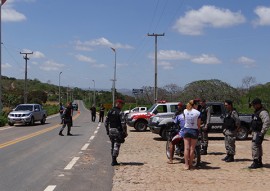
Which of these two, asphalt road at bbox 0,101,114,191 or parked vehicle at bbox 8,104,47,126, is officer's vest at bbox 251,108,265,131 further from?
parked vehicle at bbox 8,104,47,126

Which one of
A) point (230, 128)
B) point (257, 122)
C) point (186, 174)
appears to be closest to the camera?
point (186, 174)

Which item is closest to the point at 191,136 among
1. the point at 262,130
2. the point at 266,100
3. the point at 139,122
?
the point at 262,130

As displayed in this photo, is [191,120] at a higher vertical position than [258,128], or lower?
higher

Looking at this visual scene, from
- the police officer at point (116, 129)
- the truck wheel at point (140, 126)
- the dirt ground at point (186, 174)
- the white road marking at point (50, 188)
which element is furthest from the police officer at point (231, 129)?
the truck wheel at point (140, 126)

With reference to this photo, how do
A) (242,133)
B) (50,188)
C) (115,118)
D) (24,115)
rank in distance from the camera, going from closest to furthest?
(50,188) → (115,118) → (242,133) → (24,115)

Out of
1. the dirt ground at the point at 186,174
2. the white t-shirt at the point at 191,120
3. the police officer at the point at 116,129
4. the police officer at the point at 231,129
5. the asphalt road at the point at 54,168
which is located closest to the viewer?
the dirt ground at the point at 186,174

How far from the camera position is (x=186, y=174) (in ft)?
32.0

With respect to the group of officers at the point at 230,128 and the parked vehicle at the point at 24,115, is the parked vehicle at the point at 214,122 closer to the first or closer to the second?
the group of officers at the point at 230,128

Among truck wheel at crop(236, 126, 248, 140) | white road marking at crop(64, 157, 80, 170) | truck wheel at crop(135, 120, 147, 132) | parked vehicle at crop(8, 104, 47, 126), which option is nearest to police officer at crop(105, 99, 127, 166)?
white road marking at crop(64, 157, 80, 170)

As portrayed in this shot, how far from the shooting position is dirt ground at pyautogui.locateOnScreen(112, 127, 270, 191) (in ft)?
27.3

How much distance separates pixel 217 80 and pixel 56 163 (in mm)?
48449

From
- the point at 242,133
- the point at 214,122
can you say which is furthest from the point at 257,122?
the point at 242,133

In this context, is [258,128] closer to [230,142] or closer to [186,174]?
[230,142]

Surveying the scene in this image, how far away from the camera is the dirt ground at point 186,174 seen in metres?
8.33
